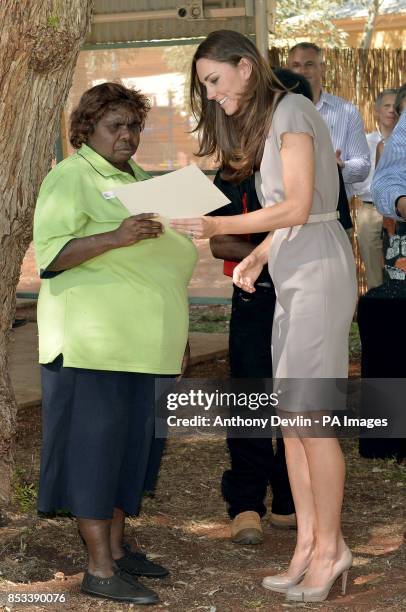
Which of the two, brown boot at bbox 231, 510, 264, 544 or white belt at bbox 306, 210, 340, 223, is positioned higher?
white belt at bbox 306, 210, 340, 223

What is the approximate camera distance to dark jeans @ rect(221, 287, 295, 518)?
489cm

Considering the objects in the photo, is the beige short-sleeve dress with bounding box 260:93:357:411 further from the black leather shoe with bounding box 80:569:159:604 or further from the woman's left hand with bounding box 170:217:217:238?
the black leather shoe with bounding box 80:569:159:604

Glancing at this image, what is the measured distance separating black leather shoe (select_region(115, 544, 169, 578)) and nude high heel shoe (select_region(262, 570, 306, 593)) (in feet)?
1.53

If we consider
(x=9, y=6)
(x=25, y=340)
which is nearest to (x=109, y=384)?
(x=9, y=6)

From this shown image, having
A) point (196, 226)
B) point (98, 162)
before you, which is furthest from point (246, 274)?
point (98, 162)

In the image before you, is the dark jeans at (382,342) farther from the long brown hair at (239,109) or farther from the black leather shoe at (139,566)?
the black leather shoe at (139,566)

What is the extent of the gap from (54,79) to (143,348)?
1493 millimetres

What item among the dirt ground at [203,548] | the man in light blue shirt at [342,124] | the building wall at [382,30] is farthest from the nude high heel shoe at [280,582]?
the building wall at [382,30]

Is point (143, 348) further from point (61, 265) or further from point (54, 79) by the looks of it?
point (54, 79)

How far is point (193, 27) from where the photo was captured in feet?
31.9

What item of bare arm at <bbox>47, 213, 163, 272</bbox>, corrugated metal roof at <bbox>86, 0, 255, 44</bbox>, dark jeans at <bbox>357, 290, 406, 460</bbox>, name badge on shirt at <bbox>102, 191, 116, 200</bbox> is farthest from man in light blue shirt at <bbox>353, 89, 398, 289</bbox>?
bare arm at <bbox>47, 213, 163, 272</bbox>

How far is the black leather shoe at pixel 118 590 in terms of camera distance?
13.7ft

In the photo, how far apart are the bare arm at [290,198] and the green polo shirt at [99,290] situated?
31cm

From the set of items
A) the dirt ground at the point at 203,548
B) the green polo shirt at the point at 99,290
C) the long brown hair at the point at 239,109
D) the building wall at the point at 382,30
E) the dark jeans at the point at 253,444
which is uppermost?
the building wall at the point at 382,30
